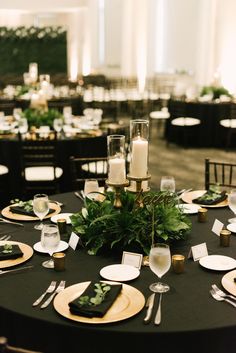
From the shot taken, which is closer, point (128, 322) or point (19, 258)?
point (128, 322)

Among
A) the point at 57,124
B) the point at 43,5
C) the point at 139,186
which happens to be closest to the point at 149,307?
the point at 139,186

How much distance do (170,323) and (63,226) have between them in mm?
1051

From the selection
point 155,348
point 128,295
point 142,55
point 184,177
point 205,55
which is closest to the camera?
point 155,348

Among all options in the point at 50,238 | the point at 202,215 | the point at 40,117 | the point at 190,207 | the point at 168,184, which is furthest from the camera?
the point at 40,117

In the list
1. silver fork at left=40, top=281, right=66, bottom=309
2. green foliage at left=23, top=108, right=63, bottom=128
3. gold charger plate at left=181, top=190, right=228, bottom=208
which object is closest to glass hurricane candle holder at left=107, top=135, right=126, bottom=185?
silver fork at left=40, top=281, right=66, bottom=309

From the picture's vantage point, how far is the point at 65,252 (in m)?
2.48

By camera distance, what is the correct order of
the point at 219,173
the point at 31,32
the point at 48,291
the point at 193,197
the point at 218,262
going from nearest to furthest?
1. the point at 48,291
2. the point at 218,262
3. the point at 193,197
4. the point at 219,173
5. the point at 31,32

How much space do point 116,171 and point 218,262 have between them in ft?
2.03

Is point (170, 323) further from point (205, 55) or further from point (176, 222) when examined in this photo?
point (205, 55)

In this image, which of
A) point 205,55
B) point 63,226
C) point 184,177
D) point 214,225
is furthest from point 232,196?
point 205,55

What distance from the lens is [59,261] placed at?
2.27 m

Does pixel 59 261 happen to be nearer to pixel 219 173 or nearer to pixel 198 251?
pixel 198 251

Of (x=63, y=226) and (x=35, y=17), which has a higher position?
(x=35, y=17)

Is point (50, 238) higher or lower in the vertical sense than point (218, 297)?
higher
